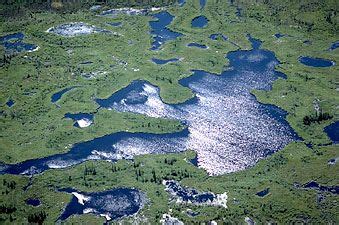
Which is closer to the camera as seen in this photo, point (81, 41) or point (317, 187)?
point (317, 187)

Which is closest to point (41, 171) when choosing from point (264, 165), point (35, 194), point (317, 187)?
point (35, 194)

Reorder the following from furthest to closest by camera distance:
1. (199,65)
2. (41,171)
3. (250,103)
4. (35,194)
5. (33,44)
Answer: (33,44), (199,65), (250,103), (41,171), (35,194)

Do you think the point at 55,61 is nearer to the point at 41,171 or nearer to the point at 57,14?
the point at 57,14

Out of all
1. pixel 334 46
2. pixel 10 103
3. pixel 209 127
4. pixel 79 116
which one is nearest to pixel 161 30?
pixel 334 46

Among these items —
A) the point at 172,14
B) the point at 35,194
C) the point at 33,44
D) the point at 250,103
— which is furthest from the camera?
the point at 172,14

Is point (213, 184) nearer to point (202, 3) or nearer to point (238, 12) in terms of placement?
point (238, 12)

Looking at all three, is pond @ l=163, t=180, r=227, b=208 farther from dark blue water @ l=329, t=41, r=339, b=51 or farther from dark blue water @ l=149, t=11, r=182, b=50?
dark blue water @ l=329, t=41, r=339, b=51
